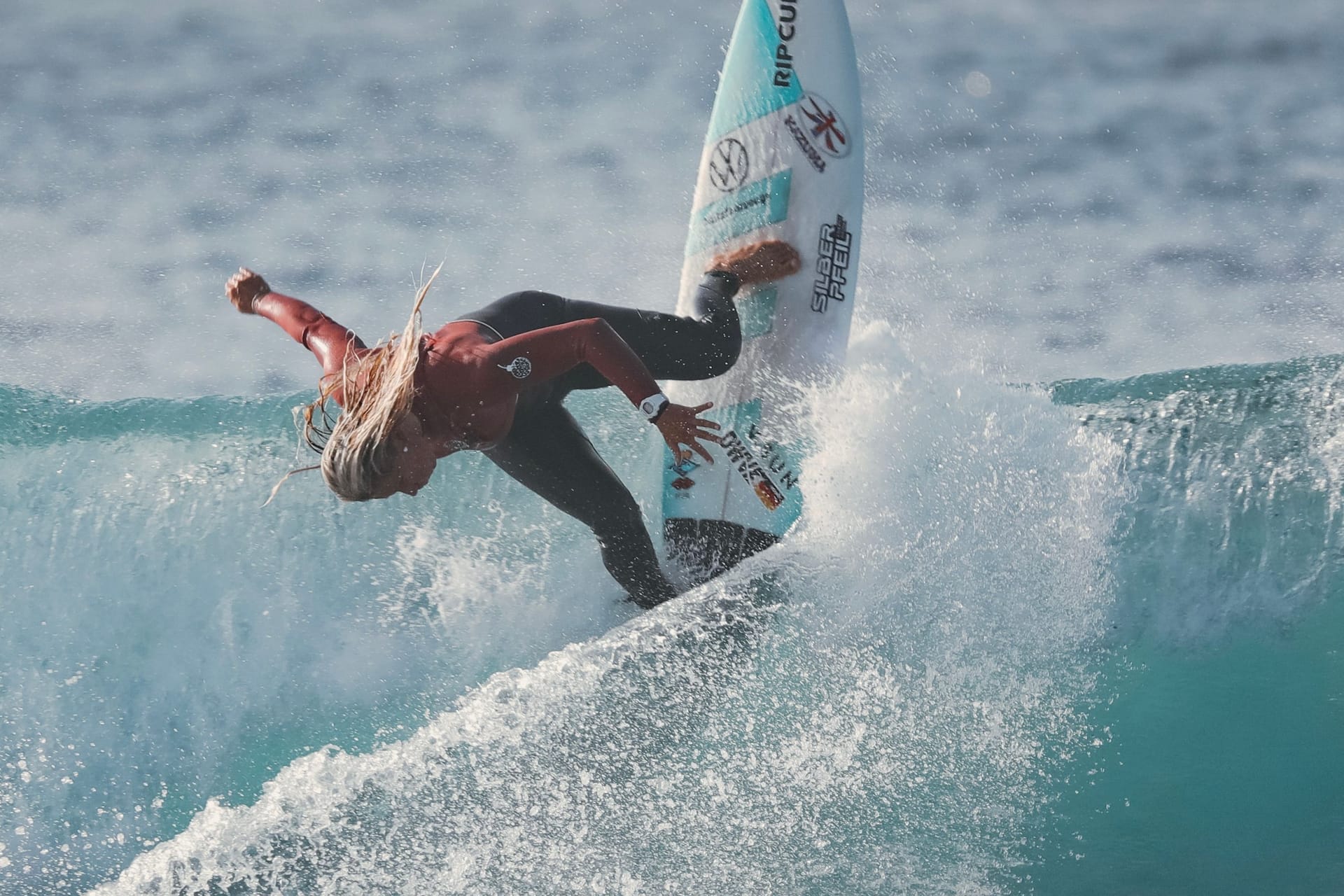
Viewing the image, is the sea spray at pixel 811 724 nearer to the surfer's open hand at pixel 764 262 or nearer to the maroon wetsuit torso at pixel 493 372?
the surfer's open hand at pixel 764 262

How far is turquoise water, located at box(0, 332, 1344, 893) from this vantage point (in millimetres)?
3564

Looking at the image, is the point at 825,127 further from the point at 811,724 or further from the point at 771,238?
the point at 811,724

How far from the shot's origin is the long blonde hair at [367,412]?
300 cm

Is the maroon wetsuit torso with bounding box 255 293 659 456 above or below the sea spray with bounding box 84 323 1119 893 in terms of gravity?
above

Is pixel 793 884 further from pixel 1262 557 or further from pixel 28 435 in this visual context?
pixel 28 435

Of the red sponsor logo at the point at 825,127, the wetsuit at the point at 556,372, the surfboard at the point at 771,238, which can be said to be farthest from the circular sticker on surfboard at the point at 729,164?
the wetsuit at the point at 556,372

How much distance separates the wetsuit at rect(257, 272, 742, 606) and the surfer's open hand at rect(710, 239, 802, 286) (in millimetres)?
132

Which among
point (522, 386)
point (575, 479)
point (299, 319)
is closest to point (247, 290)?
point (299, 319)

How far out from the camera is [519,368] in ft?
10.9

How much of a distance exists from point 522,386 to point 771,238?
1871mm

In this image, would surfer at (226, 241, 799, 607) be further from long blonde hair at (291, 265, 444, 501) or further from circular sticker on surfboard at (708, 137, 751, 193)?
circular sticker on surfboard at (708, 137, 751, 193)

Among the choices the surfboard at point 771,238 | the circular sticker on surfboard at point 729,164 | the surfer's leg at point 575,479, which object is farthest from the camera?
the circular sticker on surfboard at point 729,164

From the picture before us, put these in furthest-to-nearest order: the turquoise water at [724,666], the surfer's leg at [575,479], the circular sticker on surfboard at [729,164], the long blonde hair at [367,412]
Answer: the circular sticker on surfboard at [729,164], the surfer's leg at [575,479], the turquoise water at [724,666], the long blonde hair at [367,412]

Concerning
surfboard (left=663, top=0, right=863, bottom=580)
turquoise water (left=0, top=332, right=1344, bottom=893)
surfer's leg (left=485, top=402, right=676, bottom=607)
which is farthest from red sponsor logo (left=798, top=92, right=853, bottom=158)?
surfer's leg (left=485, top=402, right=676, bottom=607)
